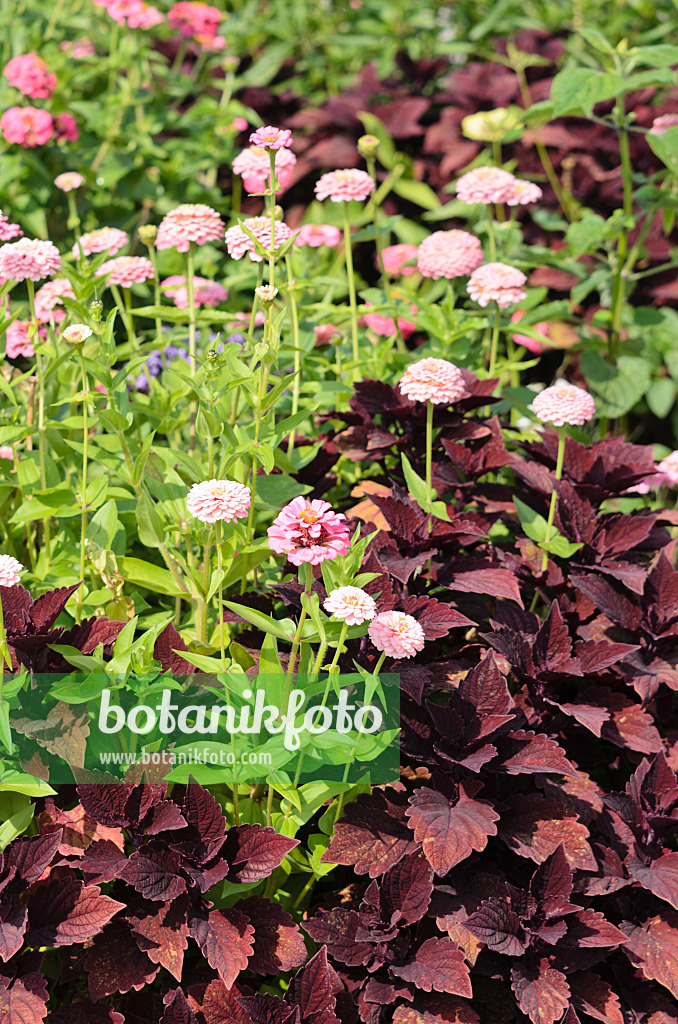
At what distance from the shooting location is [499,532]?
2.10 metres

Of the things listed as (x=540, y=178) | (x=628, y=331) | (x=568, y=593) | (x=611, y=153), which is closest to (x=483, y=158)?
(x=540, y=178)

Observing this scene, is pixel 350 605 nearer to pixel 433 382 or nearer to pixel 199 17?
pixel 433 382

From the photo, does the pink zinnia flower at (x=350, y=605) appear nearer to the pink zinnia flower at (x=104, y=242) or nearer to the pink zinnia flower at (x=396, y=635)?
the pink zinnia flower at (x=396, y=635)

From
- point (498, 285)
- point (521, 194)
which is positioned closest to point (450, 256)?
point (498, 285)

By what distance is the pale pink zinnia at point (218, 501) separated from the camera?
130cm

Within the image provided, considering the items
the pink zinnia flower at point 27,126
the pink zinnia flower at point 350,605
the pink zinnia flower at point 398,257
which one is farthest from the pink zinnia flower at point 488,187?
the pink zinnia flower at point 27,126

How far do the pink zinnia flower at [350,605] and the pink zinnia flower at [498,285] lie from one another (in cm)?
100

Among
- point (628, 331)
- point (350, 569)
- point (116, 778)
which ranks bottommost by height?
point (628, 331)

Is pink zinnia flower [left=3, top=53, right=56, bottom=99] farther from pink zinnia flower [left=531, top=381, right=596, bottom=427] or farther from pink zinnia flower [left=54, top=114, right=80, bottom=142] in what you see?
pink zinnia flower [left=531, top=381, right=596, bottom=427]

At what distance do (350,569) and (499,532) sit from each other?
35.6 inches

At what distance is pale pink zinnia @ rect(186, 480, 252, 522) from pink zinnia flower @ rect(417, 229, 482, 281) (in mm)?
981

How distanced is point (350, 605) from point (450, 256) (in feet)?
3.85

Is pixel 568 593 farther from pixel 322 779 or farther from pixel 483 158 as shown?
pixel 483 158

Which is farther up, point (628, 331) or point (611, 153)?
point (611, 153)
